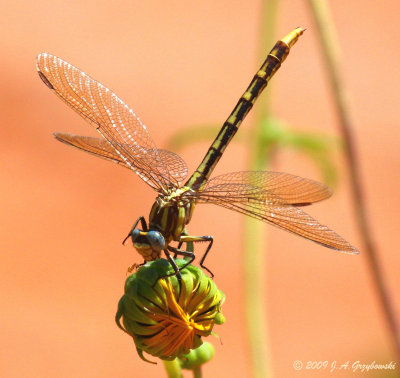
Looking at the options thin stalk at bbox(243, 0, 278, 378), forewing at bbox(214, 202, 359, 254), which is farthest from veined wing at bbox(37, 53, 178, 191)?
thin stalk at bbox(243, 0, 278, 378)

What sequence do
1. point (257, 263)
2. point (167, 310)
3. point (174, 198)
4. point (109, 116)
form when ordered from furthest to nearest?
point (257, 263), point (109, 116), point (174, 198), point (167, 310)

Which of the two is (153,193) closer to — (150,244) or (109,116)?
Result: (109,116)

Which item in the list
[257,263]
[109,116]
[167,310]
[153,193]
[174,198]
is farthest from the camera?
[153,193]

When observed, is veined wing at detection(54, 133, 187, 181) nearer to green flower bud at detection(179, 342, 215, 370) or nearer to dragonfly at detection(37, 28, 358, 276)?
dragonfly at detection(37, 28, 358, 276)

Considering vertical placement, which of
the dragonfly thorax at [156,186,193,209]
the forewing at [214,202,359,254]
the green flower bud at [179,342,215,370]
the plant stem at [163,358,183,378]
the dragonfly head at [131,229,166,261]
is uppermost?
the forewing at [214,202,359,254]

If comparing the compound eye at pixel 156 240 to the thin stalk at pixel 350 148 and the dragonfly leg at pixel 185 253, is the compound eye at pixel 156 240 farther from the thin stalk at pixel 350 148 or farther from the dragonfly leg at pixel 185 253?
the thin stalk at pixel 350 148

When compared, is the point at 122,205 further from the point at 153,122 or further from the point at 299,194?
the point at 299,194

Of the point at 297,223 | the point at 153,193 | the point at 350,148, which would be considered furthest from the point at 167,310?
the point at 153,193
